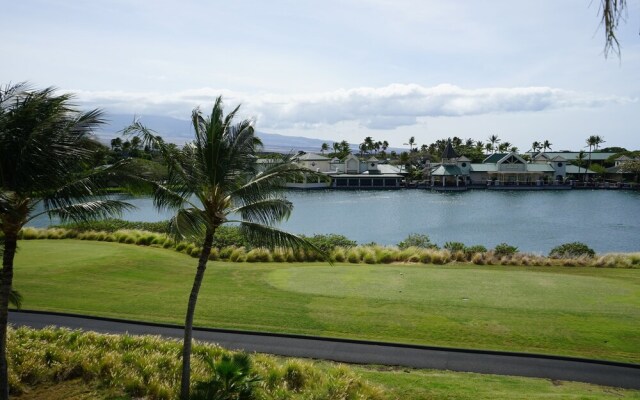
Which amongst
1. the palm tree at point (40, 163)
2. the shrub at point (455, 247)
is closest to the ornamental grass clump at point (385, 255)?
the shrub at point (455, 247)

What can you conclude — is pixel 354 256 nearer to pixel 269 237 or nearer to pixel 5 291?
pixel 269 237

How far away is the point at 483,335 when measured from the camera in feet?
53.4

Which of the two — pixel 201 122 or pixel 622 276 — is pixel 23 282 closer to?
pixel 201 122

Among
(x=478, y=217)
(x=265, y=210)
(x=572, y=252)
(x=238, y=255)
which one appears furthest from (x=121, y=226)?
(x=478, y=217)

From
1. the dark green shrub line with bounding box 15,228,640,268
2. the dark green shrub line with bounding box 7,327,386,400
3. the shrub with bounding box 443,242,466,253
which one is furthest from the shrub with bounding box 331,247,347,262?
the dark green shrub line with bounding box 7,327,386,400

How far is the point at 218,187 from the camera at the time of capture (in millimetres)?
11562

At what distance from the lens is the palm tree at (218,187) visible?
1150 centimetres

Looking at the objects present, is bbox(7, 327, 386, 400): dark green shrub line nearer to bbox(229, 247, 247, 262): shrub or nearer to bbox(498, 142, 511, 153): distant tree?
bbox(229, 247, 247, 262): shrub

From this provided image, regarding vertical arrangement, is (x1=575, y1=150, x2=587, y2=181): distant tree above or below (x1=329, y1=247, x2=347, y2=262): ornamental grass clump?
above

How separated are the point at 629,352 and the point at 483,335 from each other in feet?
13.3

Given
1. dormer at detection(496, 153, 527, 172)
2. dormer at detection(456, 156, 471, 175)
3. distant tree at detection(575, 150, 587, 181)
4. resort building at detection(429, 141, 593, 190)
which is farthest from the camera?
distant tree at detection(575, 150, 587, 181)

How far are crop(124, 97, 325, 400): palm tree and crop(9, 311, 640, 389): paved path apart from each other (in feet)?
14.6

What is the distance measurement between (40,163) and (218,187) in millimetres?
3602

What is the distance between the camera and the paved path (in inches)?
535
